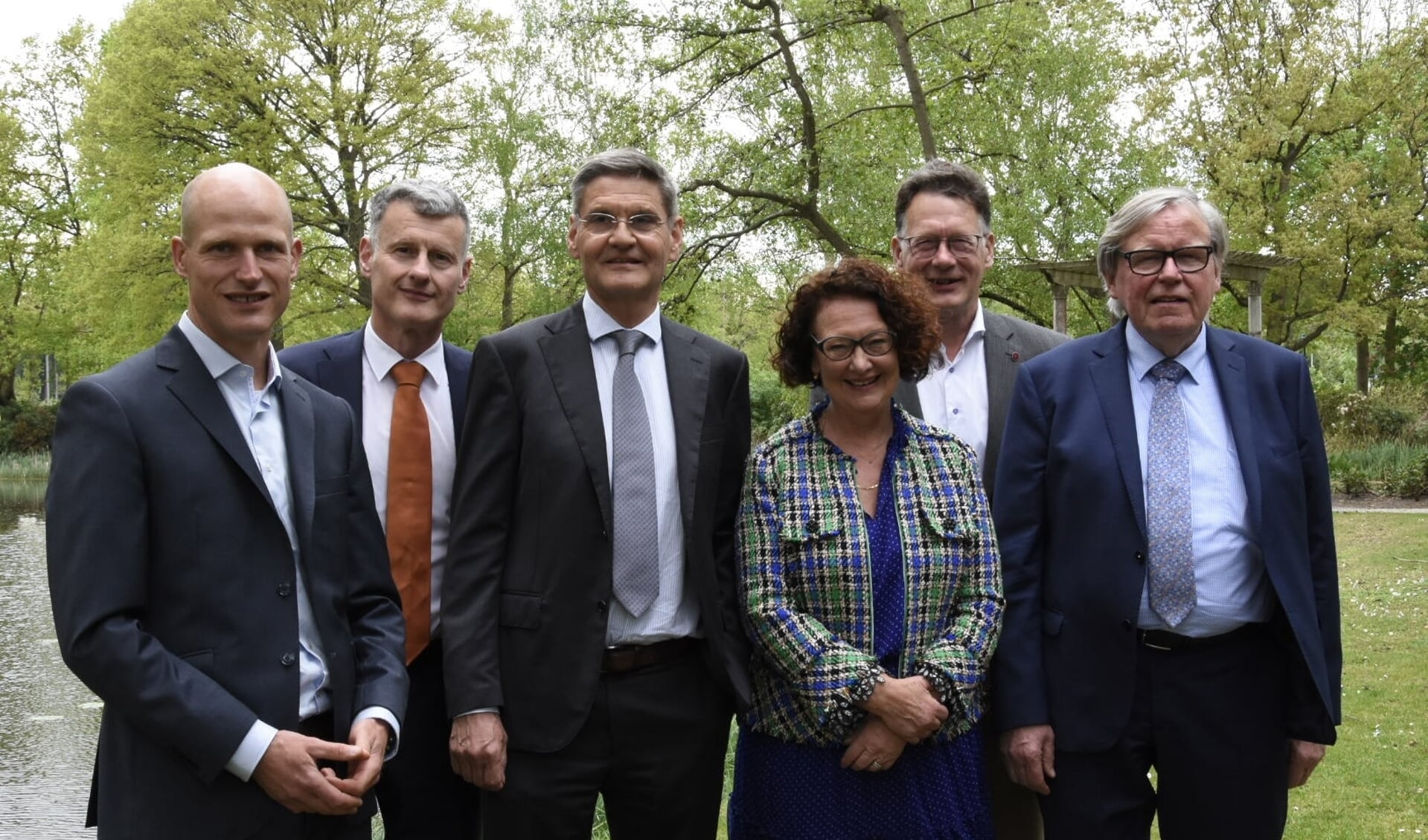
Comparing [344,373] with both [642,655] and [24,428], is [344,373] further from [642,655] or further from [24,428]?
[24,428]

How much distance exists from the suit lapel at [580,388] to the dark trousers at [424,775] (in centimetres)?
75

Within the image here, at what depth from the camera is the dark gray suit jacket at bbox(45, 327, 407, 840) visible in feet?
7.45

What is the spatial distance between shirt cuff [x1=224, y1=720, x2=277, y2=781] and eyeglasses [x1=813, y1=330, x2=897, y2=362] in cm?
172

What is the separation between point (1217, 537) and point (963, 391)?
0.98 metres

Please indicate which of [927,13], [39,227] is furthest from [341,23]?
[39,227]

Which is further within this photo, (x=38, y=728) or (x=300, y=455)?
(x=38, y=728)

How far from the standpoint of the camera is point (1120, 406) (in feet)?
10.7

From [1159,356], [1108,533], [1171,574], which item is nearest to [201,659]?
[1108,533]

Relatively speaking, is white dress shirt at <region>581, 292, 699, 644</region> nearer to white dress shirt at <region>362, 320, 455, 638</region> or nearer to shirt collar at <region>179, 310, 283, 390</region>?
white dress shirt at <region>362, 320, 455, 638</region>

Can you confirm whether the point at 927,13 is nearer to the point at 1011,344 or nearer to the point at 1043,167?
the point at 1043,167

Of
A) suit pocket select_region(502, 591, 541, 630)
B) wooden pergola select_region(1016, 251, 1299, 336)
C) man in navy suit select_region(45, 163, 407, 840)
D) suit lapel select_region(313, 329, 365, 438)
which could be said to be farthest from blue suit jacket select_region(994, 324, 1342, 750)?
wooden pergola select_region(1016, 251, 1299, 336)

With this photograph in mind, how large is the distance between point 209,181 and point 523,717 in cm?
157

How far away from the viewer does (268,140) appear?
75.7 ft

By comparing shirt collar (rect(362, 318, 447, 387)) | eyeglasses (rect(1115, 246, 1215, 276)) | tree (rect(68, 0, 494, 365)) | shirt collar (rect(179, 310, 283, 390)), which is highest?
tree (rect(68, 0, 494, 365))
